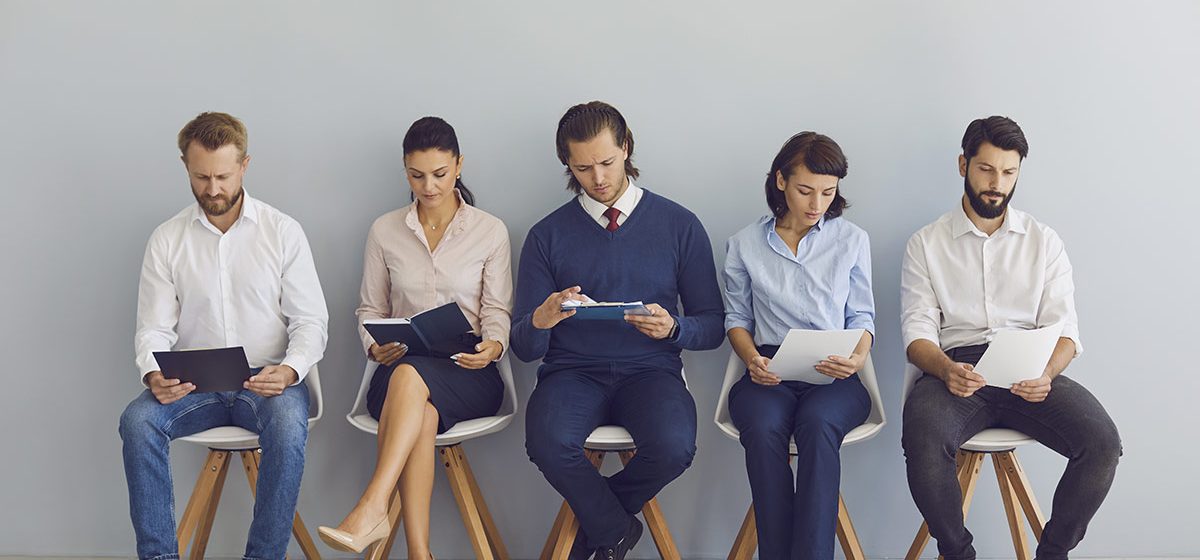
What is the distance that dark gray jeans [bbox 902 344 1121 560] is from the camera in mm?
2713

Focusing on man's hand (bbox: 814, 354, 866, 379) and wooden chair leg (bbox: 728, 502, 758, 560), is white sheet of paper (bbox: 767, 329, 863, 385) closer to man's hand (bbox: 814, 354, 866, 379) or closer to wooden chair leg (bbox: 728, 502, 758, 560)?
man's hand (bbox: 814, 354, 866, 379)

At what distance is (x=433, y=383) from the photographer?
9.48ft

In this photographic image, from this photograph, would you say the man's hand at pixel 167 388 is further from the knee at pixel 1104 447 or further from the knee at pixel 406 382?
the knee at pixel 1104 447

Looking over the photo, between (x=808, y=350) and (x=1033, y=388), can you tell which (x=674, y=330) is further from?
(x=1033, y=388)

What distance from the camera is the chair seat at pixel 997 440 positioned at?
2824mm

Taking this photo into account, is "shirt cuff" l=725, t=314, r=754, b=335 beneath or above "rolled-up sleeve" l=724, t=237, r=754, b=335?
beneath

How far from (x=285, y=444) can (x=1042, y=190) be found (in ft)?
8.52

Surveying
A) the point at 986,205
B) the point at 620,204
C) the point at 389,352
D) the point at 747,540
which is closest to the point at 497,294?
the point at 389,352

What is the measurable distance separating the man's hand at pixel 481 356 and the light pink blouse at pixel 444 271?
99mm

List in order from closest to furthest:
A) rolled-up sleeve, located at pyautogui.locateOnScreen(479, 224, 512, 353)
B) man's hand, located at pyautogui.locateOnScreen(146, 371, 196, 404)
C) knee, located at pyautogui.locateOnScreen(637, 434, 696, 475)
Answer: knee, located at pyautogui.locateOnScreen(637, 434, 696, 475)
man's hand, located at pyautogui.locateOnScreen(146, 371, 196, 404)
rolled-up sleeve, located at pyautogui.locateOnScreen(479, 224, 512, 353)

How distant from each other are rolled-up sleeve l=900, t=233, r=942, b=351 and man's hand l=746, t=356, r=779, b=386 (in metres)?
0.47

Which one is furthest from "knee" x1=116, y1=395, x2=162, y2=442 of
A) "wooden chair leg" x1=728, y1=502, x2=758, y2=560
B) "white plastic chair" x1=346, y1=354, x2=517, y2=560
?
"wooden chair leg" x1=728, y1=502, x2=758, y2=560

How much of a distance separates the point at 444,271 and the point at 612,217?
0.58m

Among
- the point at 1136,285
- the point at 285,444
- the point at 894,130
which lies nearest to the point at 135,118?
the point at 285,444
